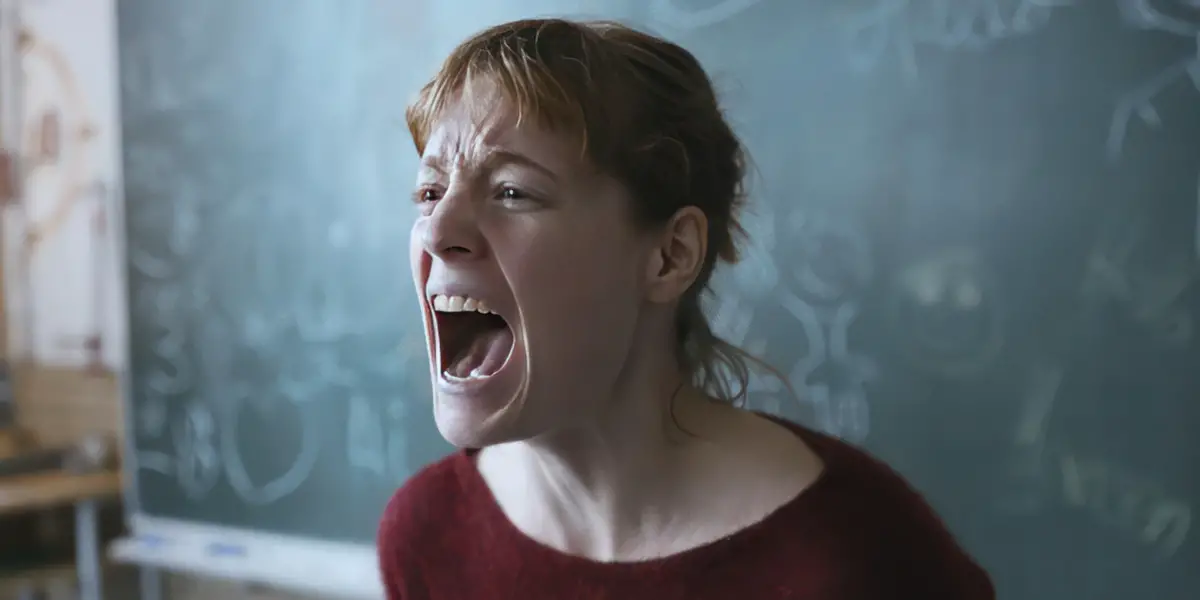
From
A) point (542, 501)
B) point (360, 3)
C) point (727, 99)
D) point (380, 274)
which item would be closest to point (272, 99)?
point (360, 3)

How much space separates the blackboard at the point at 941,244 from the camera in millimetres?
1155

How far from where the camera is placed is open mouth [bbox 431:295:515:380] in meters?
0.80

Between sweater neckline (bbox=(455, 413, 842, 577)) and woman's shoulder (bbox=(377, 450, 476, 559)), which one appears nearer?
sweater neckline (bbox=(455, 413, 842, 577))

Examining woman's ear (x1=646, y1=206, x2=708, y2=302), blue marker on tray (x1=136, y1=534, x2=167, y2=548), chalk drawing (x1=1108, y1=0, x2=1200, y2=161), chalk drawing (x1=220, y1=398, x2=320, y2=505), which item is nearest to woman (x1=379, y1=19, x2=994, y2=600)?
woman's ear (x1=646, y1=206, x2=708, y2=302)

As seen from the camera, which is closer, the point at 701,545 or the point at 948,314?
the point at 701,545

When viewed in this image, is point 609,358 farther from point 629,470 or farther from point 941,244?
point 941,244

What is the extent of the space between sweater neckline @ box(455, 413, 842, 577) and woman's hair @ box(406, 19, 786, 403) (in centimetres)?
21

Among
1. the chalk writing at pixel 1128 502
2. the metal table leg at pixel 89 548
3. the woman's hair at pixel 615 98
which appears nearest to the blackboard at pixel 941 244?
the chalk writing at pixel 1128 502

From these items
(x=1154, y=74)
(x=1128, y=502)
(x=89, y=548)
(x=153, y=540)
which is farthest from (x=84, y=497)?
(x=1154, y=74)

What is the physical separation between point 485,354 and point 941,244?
0.69m

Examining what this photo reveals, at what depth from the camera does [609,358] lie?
806mm

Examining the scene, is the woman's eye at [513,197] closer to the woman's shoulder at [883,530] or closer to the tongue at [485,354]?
the tongue at [485,354]

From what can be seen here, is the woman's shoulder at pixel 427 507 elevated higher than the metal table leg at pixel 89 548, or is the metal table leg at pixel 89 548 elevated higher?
the woman's shoulder at pixel 427 507

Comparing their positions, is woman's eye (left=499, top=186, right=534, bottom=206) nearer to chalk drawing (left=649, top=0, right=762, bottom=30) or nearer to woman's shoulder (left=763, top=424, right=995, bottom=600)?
woman's shoulder (left=763, top=424, right=995, bottom=600)
